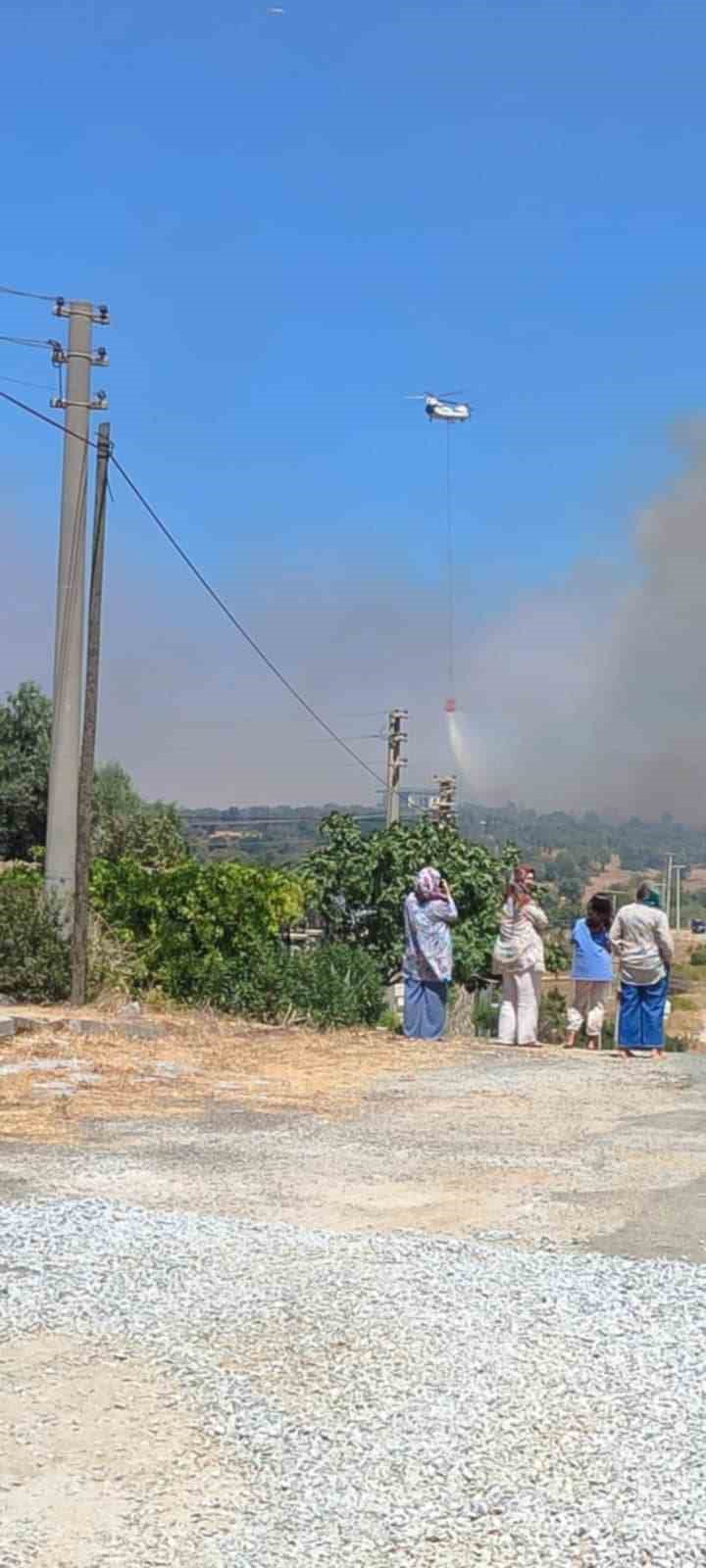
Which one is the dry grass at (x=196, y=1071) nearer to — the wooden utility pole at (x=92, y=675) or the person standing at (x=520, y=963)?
the person standing at (x=520, y=963)

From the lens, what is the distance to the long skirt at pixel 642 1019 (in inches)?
545

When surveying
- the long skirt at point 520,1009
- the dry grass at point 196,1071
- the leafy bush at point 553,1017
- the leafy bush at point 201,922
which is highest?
the leafy bush at point 201,922

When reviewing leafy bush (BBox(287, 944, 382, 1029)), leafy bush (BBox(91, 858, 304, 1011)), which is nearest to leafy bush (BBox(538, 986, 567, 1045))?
leafy bush (BBox(287, 944, 382, 1029))

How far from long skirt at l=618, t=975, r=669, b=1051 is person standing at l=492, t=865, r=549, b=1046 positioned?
1.06 m

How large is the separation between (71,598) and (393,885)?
5.05m

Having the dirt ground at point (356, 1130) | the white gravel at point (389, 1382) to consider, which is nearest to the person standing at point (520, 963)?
the dirt ground at point (356, 1130)

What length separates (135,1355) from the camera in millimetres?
5055

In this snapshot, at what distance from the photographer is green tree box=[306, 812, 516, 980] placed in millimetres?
18469

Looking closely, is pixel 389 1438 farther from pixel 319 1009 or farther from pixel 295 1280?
pixel 319 1009

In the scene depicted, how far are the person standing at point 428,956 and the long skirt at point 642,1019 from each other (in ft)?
5.85

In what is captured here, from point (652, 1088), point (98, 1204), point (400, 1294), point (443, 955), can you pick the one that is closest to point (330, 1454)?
point (400, 1294)

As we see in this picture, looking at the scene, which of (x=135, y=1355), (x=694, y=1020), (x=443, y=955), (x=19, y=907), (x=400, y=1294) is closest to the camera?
(x=135, y=1355)

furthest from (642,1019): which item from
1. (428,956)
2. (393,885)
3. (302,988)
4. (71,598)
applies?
(71,598)

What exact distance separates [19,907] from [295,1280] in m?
11.2
